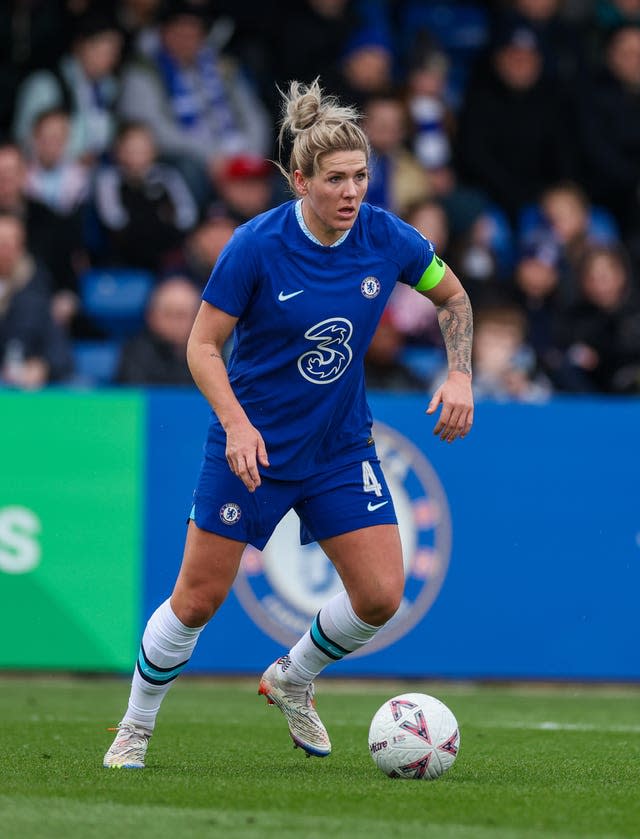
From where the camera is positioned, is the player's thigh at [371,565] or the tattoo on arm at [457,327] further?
the tattoo on arm at [457,327]

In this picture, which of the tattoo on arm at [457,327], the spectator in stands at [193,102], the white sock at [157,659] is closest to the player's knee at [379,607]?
the white sock at [157,659]

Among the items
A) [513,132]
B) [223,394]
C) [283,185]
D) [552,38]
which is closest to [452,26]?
[552,38]

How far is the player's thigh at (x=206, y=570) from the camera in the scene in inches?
239

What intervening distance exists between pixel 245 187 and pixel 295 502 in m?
6.98

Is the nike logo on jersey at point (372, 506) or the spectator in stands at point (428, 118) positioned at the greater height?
the spectator in stands at point (428, 118)

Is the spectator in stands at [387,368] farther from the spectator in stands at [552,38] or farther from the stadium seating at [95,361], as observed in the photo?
the spectator in stands at [552,38]

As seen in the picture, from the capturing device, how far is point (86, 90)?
13.4 metres

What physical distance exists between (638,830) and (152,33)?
10517 millimetres

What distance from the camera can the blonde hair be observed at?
5.93 metres

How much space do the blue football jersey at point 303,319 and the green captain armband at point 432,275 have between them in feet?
0.07

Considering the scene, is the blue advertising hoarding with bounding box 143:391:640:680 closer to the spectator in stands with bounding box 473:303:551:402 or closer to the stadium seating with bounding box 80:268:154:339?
the spectator in stands with bounding box 473:303:551:402

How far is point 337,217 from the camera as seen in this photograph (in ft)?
19.6

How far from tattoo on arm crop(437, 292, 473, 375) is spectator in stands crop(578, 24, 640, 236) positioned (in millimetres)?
9299

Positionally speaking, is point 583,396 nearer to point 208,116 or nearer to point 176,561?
point 176,561
